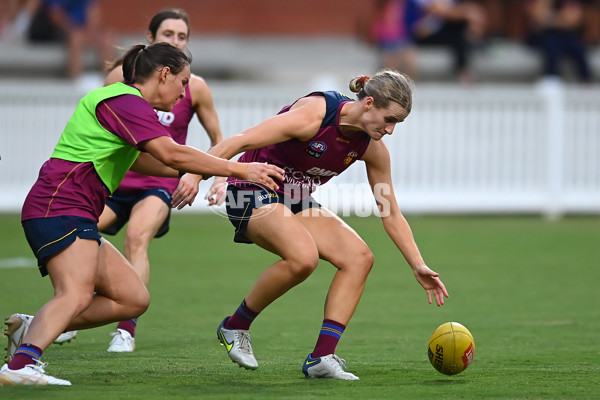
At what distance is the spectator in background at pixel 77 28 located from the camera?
17469mm

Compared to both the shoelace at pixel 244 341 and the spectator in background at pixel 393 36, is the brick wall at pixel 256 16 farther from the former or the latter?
the shoelace at pixel 244 341

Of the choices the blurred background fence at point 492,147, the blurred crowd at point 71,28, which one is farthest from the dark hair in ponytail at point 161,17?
the blurred crowd at point 71,28

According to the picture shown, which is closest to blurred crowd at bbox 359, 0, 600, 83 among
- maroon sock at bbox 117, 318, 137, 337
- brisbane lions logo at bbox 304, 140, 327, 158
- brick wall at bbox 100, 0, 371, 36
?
brick wall at bbox 100, 0, 371, 36

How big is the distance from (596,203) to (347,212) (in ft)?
12.3

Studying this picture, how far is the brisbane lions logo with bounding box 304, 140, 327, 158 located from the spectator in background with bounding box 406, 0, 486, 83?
11.7 metres

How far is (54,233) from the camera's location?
5.32 meters

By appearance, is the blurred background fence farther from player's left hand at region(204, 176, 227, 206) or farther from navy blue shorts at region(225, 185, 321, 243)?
player's left hand at region(204, 176, 227, 206)

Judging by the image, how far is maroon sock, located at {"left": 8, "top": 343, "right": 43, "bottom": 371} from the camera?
5.18 metres

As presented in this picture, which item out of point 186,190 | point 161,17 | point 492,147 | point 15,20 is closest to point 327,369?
point 186,190

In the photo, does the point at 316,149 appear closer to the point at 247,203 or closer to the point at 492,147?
the point at 247,203

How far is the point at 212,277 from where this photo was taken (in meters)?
10.4

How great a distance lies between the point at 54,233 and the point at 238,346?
141 cm

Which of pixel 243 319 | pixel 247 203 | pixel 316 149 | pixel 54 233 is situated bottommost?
pixel 243 319

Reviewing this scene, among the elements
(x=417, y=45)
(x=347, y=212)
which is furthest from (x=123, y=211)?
(x=417, y=45)
